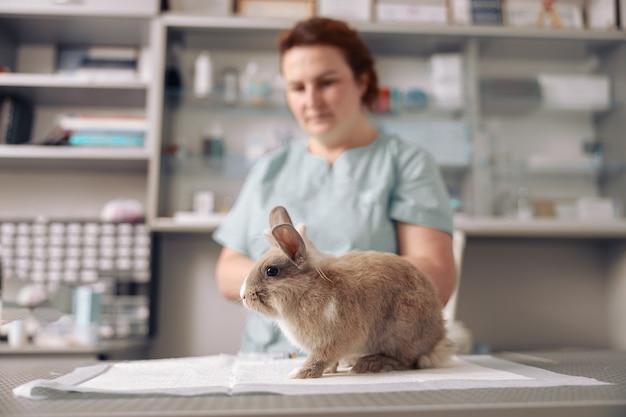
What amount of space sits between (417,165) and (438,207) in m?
0.12

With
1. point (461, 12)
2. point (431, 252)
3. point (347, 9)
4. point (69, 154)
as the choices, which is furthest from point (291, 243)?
point (461, 12)

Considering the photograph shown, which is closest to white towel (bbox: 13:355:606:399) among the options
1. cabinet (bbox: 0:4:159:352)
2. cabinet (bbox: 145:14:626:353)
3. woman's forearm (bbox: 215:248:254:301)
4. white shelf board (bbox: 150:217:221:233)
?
woman's forearm (bbox: 215:248:254:301)

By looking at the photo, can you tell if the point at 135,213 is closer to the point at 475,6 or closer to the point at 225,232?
the point at 225,232

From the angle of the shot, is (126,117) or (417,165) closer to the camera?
(417,165)

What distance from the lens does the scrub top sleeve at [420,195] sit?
1027 millimetres

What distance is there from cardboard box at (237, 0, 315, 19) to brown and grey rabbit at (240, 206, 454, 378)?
1816mm

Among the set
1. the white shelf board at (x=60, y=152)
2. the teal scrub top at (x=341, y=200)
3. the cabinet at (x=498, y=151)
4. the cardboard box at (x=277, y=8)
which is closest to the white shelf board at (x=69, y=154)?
the white shelf board at (x=60, y=152)

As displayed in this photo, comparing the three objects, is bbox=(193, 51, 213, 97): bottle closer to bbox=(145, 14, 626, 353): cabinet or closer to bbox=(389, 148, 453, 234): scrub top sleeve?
bbox=(145, 14, 626, 353): cabinet

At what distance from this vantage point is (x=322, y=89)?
1.15 m

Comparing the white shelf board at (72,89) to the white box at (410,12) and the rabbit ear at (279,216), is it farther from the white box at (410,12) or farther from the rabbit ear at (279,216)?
the rabbit ear at (279,216)

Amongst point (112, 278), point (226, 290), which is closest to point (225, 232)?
point (226, 290)

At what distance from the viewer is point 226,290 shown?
109 centimetres

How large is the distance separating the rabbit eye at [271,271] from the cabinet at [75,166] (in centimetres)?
158

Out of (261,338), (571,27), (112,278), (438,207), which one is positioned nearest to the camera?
(438,207)
